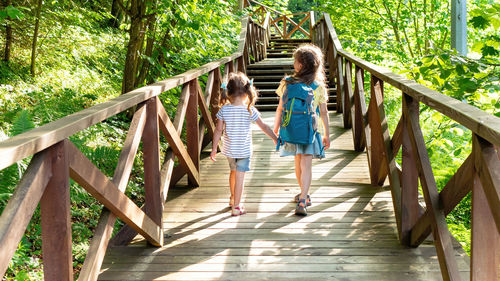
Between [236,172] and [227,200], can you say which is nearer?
[236,172]

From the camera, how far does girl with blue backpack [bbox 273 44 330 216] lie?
4.14 metres

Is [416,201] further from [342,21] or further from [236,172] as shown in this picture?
[342,21]

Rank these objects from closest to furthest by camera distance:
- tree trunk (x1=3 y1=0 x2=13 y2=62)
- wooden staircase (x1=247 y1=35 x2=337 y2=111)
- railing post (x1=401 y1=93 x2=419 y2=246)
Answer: railing post (x1=401 y1=93 x2=419 y2=246) → tree trunk (x1=3 y1=0 x2=13 y2=62) → wooden staircase (x1=247 y1=35 x2=337 y2=111)

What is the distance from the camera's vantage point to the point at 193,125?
486 cm

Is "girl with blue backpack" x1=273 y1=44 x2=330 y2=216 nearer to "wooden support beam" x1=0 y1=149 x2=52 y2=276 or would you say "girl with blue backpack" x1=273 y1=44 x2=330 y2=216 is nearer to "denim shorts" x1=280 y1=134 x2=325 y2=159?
"denim shorts" x1=280 y1=134 x2=325 y2=159

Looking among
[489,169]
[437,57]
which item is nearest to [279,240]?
[437,57]

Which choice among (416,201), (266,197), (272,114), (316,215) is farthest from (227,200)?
(272,114)

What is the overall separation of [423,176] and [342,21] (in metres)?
14.7

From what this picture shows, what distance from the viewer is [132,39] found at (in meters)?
6.85

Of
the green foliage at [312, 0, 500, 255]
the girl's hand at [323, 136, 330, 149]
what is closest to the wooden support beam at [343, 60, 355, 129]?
the green foliage at [312, 0, 500, 255]

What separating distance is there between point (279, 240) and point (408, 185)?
0.97 metres

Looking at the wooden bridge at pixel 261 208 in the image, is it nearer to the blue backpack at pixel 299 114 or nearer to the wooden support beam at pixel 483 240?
the wooden support beam at pixel 483 240

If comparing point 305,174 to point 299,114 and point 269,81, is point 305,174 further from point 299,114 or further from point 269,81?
point 269,81

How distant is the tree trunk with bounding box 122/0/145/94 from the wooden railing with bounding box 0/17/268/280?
2593 millimetres
